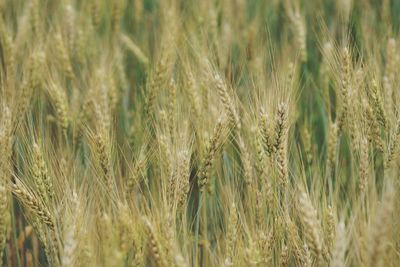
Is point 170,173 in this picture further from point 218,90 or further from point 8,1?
point 8,1

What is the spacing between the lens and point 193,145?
7.93 feet

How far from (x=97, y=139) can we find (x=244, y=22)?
1.59 metres

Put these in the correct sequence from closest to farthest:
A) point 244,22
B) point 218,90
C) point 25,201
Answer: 1. point 25,201
2. point 218,90
3. point 244,22

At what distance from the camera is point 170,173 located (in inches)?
84.1

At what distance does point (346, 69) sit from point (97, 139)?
34.4 inches

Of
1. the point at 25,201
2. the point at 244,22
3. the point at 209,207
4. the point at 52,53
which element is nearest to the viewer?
the point at 25,201

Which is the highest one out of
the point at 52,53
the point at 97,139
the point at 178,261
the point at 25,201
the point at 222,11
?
the point at 222,11

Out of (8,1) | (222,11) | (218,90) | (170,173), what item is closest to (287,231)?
(170,173)

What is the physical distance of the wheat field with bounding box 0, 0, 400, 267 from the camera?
1.99m

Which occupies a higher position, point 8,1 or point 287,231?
point 8,1

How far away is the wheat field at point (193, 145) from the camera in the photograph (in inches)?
78.5

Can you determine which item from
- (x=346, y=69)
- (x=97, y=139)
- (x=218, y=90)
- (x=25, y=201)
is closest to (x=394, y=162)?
(x=346, y=69)

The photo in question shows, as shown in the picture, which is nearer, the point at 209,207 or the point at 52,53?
the point at 209,207

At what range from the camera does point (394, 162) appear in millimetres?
2188
